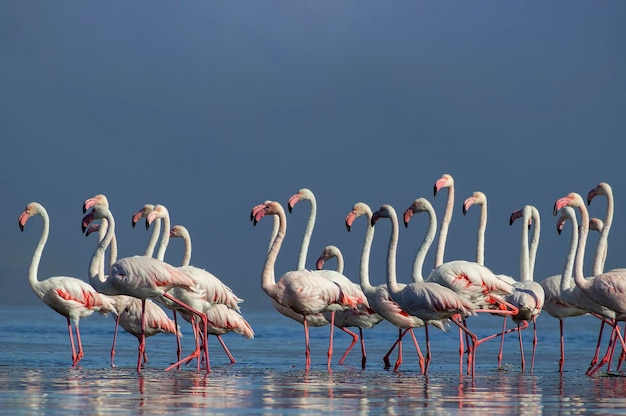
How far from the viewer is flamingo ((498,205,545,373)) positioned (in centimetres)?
1541

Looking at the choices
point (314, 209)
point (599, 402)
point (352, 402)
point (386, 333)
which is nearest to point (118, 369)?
point (314, 209)

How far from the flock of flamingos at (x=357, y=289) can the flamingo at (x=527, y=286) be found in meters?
0.02

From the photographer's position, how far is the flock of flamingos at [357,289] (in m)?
14.0

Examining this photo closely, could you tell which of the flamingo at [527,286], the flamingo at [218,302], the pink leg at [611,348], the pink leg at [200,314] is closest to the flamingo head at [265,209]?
the flamingo at [218,302]

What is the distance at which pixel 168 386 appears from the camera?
1159 cm

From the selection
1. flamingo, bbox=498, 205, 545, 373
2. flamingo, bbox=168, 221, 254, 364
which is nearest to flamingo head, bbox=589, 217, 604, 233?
flamingo, bbox=498, 205, 545, 373

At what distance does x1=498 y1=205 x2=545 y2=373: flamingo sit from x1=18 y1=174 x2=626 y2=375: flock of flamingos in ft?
0.05

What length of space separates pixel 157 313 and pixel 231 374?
130 inches

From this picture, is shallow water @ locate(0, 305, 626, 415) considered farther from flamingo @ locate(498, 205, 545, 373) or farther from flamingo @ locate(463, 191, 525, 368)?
flamingo @ locate(463, 191, 525, 368)

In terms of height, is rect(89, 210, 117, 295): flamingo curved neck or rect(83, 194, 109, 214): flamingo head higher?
rect(83, 194, 109, 214): flamingo head

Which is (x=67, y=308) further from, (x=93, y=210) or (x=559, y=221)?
(x=559, y=221)

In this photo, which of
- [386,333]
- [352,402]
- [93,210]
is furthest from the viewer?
[386,333]

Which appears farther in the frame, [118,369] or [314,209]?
[314,209]

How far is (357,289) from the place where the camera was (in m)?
16.3
